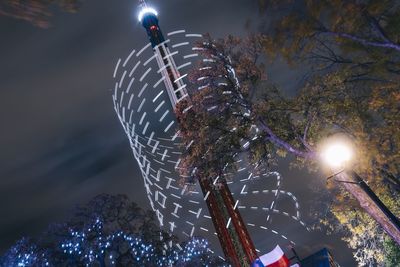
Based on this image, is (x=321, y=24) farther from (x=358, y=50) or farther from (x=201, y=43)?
(x=201, y=43)

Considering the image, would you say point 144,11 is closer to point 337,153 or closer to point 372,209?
point 372,209

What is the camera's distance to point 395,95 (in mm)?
11797

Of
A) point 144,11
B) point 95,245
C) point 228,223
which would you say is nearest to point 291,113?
point 95,245

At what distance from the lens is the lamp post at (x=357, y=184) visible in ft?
28.9

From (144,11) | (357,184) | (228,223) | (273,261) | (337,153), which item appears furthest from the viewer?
(144,11)

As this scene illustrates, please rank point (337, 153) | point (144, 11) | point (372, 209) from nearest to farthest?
point (337, 153)
point (372, 209)
point (144, 11)

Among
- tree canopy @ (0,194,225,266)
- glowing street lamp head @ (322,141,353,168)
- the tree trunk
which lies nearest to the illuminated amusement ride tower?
tree canopy @ (0,194,225,266)

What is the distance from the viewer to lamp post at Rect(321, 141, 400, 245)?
8820 millimetres

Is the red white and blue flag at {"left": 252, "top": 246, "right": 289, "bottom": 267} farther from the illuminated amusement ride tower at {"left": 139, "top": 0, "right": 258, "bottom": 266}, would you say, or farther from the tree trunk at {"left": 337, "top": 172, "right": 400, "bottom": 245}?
the illuminated amusement ride tower at {"left": 139, "top": 0, "right": 258, "bottom": 266}

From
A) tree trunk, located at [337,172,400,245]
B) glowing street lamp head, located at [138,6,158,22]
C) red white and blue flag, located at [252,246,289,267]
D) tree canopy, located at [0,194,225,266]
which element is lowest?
tree trunk, located at [337,172,400,245]

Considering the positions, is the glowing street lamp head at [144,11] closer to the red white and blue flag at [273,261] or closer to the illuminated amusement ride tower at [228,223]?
the illuminated amusement ride tower at [228,223]

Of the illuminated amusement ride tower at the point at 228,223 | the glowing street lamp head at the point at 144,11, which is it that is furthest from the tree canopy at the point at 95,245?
the glowing street lamp head at the point at 144,11

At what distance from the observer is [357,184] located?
36.0ft

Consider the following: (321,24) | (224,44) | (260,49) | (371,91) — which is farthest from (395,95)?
(224,44)
